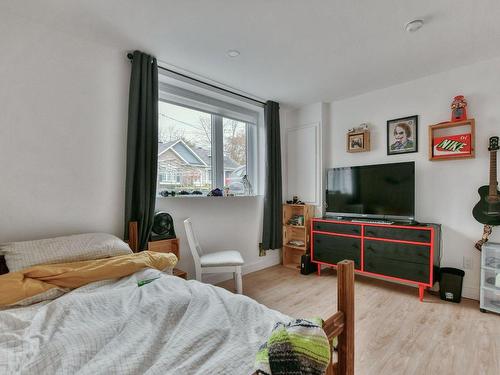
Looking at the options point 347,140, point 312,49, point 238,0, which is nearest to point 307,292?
point 347,140

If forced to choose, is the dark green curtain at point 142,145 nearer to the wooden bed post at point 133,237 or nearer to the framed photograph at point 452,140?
the wooden bed post at point 133,237

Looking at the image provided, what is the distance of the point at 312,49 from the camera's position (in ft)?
7.82

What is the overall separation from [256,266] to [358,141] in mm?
2230

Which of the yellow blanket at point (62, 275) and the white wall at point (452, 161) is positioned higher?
the white wall at point (452, 161)

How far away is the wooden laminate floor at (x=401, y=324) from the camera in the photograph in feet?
5.61

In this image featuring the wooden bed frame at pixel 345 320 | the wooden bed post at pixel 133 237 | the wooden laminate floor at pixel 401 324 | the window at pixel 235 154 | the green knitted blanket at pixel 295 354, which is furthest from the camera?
the window at pixel 235 154

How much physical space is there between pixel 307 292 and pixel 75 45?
3.27 metres

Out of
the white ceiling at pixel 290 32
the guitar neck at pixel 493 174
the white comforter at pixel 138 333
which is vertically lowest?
the white comforter at pixel 138 333

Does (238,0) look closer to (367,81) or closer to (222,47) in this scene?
(222,47)

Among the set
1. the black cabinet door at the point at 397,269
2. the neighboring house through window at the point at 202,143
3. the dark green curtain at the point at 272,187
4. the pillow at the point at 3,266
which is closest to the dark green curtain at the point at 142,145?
the neighboring house through window at the point at 202,143

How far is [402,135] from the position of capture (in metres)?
3.18

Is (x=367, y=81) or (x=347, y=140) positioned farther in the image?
(x=347, y=140)

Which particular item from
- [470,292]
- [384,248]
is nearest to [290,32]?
[384,248]

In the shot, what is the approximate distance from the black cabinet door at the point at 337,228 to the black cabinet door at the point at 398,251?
0.18 meters
